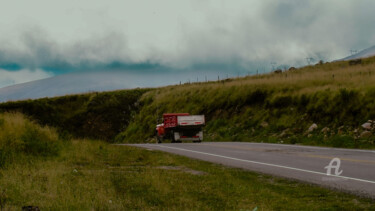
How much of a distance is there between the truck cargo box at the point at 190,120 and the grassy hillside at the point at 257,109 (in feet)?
8.89

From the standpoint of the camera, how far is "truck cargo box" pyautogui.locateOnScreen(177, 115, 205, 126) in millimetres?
32031

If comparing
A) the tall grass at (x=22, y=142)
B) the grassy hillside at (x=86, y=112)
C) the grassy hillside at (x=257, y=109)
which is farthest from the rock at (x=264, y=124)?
the grassy hillside at (x=86, y=112)

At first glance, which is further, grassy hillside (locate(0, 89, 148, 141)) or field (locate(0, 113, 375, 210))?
grassy hillside (locate(0, 89, 148, 141))

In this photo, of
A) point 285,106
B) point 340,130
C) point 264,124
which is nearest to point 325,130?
point 340,130

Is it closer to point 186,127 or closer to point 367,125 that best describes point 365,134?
point 367,125

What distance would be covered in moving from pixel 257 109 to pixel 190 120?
6.65m

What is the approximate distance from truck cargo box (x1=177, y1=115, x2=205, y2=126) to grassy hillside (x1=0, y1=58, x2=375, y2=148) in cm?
271

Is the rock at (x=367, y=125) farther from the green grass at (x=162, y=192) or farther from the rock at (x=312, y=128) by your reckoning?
the green grass at (x=162, y=192)

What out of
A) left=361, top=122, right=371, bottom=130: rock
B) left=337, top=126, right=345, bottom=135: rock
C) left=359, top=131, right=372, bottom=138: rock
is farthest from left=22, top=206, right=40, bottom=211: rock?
left=337, top=126, right=345, bottom=135: rock

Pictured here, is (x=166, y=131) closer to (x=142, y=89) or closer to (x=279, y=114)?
(x=279, y=114)

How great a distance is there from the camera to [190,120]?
105 ft

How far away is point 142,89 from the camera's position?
74062 mm

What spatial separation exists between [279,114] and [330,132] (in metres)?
7.71

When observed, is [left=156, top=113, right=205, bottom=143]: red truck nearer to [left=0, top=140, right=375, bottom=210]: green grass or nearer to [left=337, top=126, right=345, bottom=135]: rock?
[left=337, top=126, right=345, bottom=135]: rock
